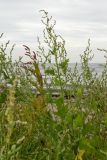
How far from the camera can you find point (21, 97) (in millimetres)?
2617

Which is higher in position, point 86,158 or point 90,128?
point 90,128

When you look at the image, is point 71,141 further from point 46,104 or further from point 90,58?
point 90,58

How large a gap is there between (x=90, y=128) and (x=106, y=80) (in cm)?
70

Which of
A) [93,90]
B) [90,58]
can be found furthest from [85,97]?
[90,58]

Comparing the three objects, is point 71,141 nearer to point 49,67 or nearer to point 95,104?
point 95,104

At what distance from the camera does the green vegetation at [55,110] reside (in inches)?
89.4

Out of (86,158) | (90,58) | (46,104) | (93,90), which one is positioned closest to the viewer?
(86,158)

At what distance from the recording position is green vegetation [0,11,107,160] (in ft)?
7.45

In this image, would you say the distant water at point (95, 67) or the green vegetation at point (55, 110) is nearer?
the green vegetation at point (55, 110)

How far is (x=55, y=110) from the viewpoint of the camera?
2699 mm

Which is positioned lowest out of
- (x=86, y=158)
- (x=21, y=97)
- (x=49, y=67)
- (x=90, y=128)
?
(x=86, y=158)

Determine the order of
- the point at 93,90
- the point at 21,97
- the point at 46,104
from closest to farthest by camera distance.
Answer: the point at 46,104 → the point at 21,97 → the point at 93,90

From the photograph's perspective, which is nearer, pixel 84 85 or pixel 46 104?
pixel 46 104

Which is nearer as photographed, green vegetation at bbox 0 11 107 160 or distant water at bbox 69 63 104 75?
green vegetation at bbox 0 11 107 160
